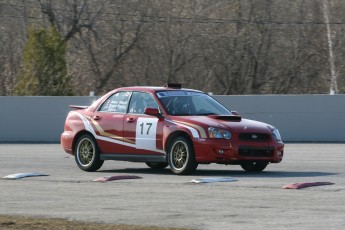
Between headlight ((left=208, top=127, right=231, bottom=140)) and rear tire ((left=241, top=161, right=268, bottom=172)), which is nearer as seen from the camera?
headlight ((left=208, top=127, right=231, bottom=140))

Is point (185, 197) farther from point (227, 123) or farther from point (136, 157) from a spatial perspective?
point (136, 157)

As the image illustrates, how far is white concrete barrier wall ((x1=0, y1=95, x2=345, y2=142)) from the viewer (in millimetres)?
25859

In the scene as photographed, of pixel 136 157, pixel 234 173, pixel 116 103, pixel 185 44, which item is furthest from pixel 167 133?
pixel 185 44

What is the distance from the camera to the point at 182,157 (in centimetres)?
1521

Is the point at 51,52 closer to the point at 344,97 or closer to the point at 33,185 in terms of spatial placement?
the point at 344,97

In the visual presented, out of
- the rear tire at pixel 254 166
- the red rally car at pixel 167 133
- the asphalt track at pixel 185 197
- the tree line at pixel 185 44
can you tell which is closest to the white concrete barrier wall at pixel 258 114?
the asphalt track at pixel 185 197

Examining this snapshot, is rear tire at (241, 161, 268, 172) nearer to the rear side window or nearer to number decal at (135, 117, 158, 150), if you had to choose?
number decal at (135, 117, 158, 150)

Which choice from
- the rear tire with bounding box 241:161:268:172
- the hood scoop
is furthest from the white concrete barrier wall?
the hood scoop

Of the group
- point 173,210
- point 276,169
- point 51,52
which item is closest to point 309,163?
point 276,169

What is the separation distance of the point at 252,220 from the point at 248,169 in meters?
6.24

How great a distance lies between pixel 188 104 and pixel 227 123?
1082 mm

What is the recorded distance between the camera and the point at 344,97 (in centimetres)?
2580

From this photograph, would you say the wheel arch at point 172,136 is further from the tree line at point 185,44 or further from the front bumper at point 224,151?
the tree line at point 185,44

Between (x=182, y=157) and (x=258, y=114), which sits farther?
(x=258, y=114)
